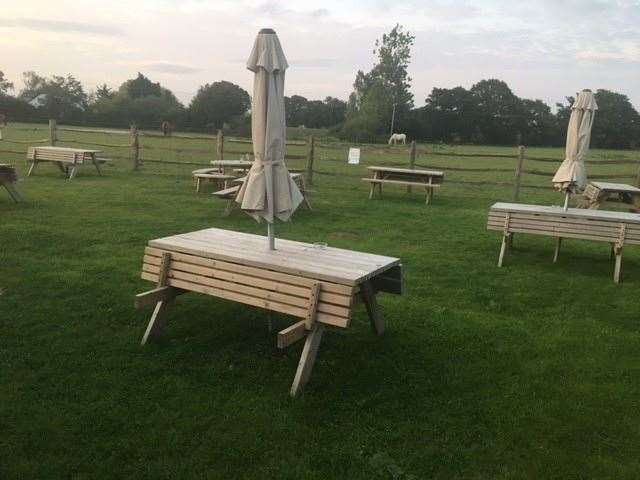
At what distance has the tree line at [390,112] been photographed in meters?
49.7

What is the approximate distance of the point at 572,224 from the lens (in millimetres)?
7043

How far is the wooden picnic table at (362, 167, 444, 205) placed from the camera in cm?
1315

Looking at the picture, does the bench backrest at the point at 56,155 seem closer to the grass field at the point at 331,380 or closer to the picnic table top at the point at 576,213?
the grass field at the point at 331,380

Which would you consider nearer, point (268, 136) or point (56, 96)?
point (268, 136)

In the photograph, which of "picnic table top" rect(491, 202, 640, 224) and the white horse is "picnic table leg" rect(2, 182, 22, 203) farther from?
the white horse

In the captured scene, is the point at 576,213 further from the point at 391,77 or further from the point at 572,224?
the point at 391,77

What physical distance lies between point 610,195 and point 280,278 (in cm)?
1173

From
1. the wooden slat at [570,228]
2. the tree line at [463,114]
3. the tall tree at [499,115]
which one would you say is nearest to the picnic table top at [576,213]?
the wooden slat at [570,228]

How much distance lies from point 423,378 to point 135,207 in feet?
26.4

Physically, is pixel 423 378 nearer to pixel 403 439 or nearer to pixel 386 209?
pixel 403 439

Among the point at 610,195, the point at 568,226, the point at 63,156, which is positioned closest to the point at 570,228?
the point at 568,226

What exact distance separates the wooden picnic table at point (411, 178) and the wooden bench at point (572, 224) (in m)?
5.46

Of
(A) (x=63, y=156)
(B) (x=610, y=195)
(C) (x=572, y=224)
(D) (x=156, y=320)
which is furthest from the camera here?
(A) (x=63, y=156)

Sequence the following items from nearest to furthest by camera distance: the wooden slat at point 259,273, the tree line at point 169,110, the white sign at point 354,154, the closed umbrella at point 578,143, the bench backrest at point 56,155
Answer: the wooden slat at point 259,273 < the closed umbrella at point 578,143 < the bench backrest at point 56,155 < the white sign at point 354,154 < the tree line at point 169,110
